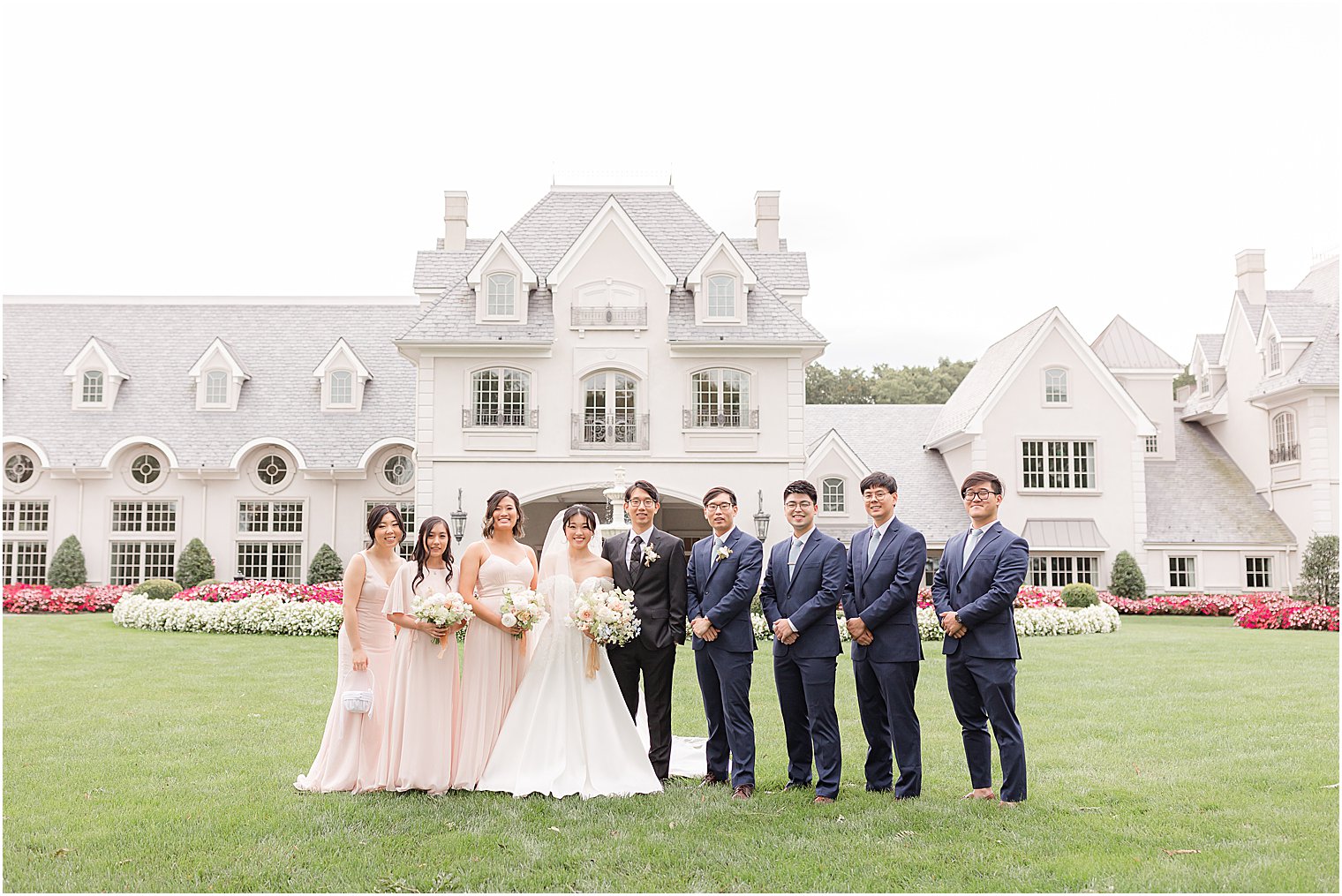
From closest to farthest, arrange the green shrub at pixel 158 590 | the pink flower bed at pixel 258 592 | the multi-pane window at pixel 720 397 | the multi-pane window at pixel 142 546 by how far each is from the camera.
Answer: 1. the pink flower bed at pixel 258 592
2. the green shrub at pixel 158 590
3. the multi-pane window at pixel 720 397
4. the multi-pane window at pixel 142 546

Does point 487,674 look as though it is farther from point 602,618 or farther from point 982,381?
point 982,381

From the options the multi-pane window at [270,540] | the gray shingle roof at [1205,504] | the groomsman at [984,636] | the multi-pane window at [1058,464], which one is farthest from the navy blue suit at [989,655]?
the gray shingle roof at [1205,504]

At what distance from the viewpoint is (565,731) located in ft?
24.2

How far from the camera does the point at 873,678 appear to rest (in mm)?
7441

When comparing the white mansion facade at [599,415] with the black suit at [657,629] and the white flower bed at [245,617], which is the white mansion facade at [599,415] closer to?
the white flower bed at [245,617]

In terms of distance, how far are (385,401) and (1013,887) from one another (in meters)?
25.1

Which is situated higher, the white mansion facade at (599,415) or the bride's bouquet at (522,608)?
the white mansion facade at (599,415)

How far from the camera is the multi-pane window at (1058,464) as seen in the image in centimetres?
2798

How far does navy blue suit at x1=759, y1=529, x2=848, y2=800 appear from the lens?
23.7ft

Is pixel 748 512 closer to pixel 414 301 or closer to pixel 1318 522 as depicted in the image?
pixel 414 301

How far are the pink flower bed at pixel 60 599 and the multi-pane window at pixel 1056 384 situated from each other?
24.4 m

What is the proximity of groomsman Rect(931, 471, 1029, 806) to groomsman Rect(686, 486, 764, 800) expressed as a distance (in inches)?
55.4

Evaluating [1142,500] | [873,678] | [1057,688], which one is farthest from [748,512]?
[873,678]

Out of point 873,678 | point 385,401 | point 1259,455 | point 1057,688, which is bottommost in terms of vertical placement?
point 1057,688
